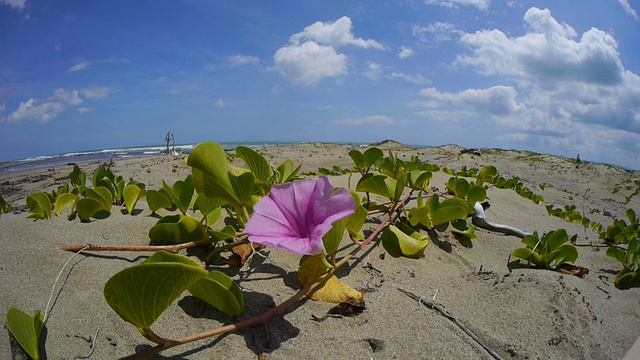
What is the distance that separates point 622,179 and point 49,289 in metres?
14.2

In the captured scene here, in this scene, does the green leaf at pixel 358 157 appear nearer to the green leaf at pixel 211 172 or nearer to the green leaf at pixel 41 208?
the green leaf at pixel 211 172

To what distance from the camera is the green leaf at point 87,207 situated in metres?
1.73

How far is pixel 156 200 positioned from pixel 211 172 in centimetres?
84

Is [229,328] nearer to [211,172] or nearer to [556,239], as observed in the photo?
[211,172]

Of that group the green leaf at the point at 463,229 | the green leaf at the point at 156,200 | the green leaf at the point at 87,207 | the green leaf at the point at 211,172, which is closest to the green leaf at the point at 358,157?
the green leaf at the point at 463,229

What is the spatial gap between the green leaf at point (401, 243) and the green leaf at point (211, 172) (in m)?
0.78

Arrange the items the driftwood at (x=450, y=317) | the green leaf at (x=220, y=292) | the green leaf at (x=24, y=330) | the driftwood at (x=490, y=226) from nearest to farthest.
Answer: the green leaf at (x=24, y=330) → the green leaf at (x=220, y=292) → the driftwood at (x=450, y=317) → the driftwood at (x=490, y=226)

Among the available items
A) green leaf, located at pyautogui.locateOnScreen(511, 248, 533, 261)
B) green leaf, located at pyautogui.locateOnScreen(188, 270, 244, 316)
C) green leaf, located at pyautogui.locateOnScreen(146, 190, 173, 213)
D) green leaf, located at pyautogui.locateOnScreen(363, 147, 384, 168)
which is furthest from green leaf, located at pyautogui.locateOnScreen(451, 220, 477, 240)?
green leaf, located at pyautogui.locateOnScreen(146, 190, 173, 213)

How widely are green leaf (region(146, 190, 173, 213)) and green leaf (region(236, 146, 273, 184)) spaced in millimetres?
662

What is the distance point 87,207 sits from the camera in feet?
5.74

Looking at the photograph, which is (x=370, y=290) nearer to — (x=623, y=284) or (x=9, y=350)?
(x=9, y=350)

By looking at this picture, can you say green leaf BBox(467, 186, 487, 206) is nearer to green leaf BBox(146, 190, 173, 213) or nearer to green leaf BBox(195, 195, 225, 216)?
green leaf BBox(195, 195, 225, 216)

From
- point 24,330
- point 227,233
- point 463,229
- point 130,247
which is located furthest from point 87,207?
point 463,229

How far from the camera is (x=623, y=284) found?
76.7 inches
